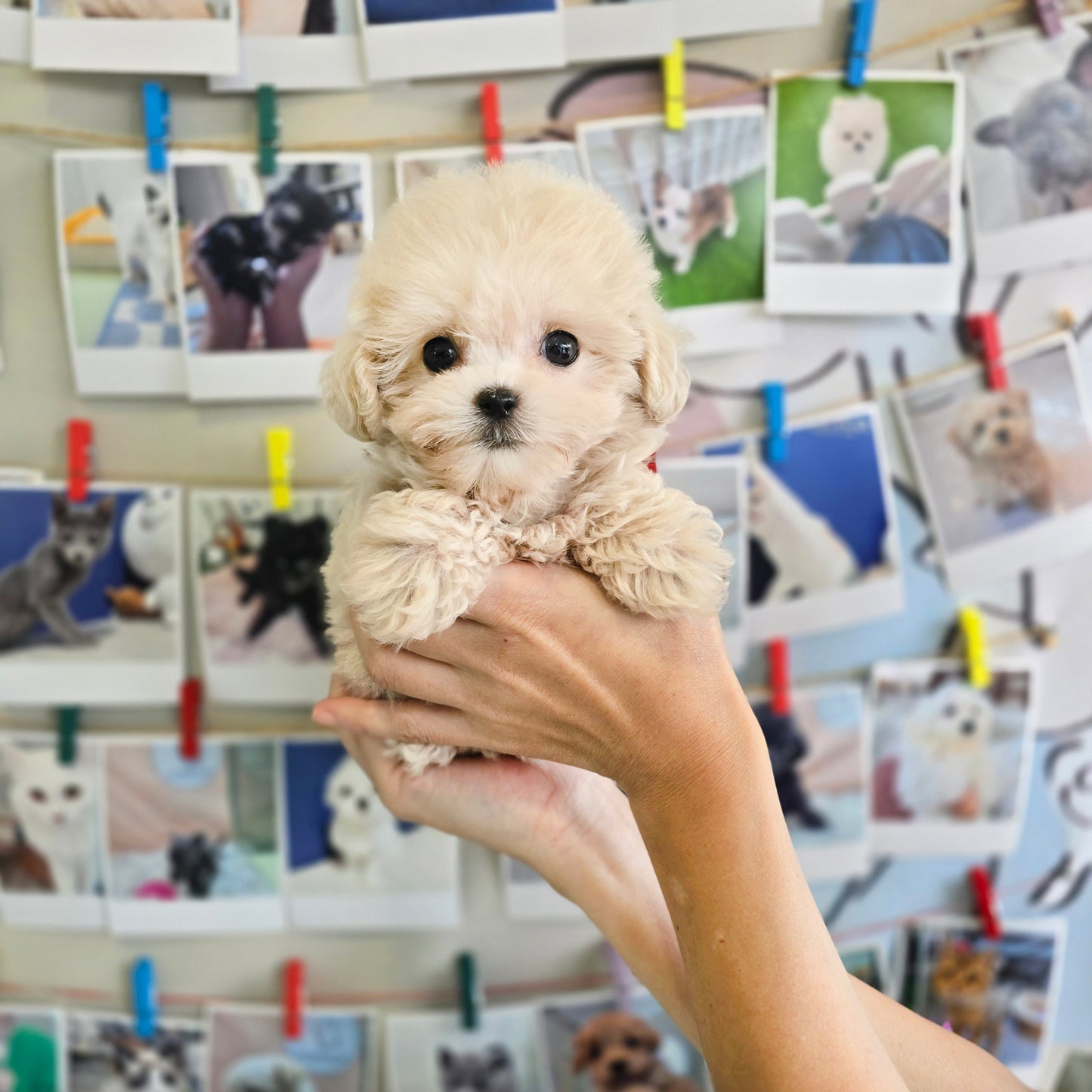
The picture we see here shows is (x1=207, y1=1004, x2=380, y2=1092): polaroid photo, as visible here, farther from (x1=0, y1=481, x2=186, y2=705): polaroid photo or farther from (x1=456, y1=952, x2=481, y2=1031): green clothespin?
(x1=0, y1=481, x2=186, y2=705): polaroid photo

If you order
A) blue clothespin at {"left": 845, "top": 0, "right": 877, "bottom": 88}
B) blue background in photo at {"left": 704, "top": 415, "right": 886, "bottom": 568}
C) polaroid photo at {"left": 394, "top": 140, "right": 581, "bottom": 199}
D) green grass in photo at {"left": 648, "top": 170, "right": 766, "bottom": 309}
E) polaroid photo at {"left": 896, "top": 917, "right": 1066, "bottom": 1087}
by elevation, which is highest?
blue clothespin at {"left": 845, "top": 0, "right": 877, "bottom": 88}

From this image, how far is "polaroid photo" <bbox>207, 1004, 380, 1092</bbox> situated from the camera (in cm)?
140

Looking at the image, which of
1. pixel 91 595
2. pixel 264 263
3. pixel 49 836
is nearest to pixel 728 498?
pixel 264 263

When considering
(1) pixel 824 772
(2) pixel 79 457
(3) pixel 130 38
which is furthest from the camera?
(1) pixel 824 772

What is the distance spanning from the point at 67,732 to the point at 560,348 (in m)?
1.06

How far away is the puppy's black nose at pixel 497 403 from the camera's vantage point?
0.71m

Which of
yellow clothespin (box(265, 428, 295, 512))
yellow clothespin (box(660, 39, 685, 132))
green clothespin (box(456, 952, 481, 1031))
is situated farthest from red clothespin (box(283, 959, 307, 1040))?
yellow clothespin (box(660, 39, 685, 132))

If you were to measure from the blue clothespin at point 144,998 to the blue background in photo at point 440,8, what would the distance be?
4.96ft

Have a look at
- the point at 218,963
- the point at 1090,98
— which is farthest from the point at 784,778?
the point at 1090,98

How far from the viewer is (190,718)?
130cm

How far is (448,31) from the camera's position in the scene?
3.73ft

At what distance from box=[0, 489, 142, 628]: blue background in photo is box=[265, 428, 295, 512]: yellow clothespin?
A: 217 mm

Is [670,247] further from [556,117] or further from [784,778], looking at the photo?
[784,778]

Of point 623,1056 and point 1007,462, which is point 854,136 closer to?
point 1007,462
